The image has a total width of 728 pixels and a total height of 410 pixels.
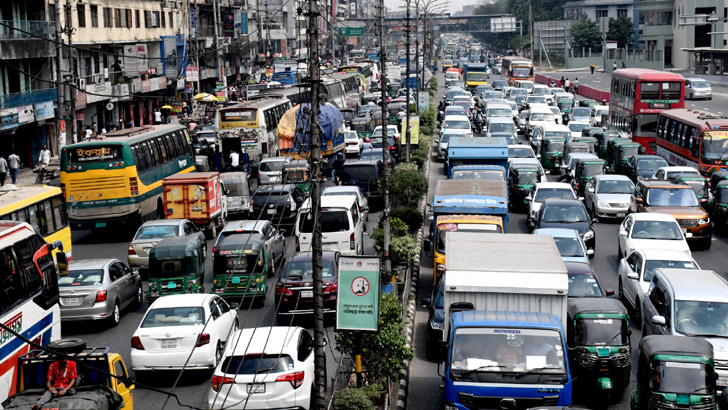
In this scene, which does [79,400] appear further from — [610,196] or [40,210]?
[610,196]

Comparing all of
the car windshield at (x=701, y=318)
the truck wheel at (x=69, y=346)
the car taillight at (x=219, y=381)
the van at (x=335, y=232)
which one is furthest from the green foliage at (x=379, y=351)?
the van at (x=335, y=232)

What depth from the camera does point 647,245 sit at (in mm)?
23562

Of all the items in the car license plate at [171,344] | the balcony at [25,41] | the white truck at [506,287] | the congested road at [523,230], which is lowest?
the congested road at [523,230]

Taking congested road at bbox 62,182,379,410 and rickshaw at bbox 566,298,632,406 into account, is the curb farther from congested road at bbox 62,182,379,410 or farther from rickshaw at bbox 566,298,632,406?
rickshaw at bbox 566,298,632,406

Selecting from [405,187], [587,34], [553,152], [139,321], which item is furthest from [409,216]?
[587,34]

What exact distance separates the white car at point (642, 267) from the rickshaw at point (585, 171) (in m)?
14.3

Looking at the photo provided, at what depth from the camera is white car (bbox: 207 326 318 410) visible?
13.3 meters

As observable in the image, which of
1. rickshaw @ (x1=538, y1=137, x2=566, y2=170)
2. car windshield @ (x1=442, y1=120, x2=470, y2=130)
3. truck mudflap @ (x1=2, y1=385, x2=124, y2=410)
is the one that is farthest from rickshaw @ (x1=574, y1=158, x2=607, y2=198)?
truck mudflap @ (x1=2, y1=385, x2=124, y2=410)

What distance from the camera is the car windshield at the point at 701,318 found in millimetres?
15555

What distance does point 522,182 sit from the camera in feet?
111

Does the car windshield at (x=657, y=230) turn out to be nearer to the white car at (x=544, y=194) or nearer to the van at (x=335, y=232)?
the white car at (x=544, y=194)

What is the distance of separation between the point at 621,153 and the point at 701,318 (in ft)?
79.2

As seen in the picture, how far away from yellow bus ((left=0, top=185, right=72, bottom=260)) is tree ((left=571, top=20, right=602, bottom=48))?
128 m

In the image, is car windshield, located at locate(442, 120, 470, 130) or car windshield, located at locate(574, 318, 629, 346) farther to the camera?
car windshield, located at locate(442, 120, 470, 130)
